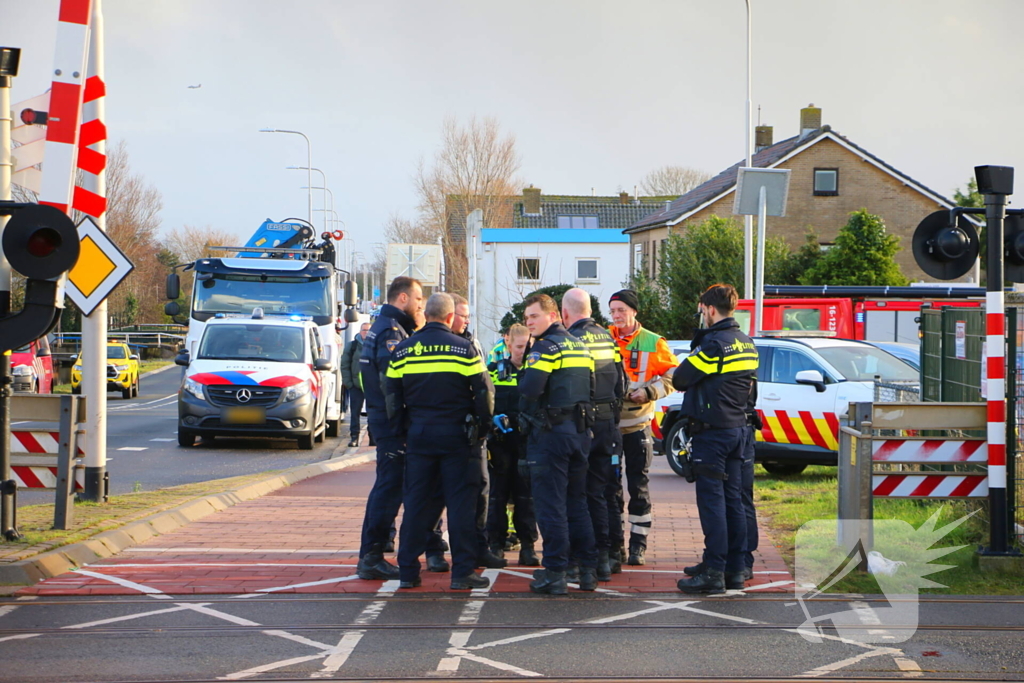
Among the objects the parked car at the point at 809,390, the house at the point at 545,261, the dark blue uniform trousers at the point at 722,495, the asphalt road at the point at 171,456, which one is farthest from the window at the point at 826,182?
the dark blue uniform trousers at the point at 722,495

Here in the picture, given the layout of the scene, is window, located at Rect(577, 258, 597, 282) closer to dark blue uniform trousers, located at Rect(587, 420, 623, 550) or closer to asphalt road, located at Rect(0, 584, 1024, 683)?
dark blue uniform trousers, located at Rect(587, 420, 623, 550)

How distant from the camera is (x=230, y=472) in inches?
608

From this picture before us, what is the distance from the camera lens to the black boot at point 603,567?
7.62 metres

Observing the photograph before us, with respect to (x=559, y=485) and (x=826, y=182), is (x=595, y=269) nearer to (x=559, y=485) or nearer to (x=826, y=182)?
(x=826, y=182)

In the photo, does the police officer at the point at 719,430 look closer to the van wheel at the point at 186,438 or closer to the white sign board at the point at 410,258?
the van wheel at the point at 186,438

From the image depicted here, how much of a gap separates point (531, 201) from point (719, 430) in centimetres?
6379

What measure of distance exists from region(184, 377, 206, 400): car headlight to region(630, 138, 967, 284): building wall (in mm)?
27115

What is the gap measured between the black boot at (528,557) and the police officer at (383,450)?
57 cm

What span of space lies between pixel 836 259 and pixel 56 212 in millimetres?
28096

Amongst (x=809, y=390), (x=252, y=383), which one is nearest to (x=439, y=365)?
(x=809, y=390)

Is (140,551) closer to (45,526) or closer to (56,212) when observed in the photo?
(45,526)

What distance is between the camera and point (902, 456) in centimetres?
806

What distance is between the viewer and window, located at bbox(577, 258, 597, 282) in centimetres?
5638

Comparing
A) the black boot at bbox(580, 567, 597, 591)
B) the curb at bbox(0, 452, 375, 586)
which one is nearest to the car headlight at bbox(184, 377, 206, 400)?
the curb at bbox(0, 452, 375, 586)
